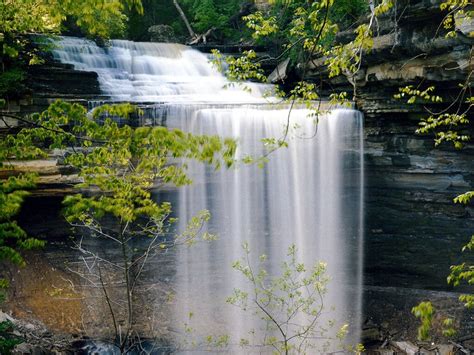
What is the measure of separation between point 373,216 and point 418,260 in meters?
2.05

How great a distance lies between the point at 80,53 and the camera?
15.6 meters

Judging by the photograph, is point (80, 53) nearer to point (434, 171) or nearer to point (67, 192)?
point (67, 192)

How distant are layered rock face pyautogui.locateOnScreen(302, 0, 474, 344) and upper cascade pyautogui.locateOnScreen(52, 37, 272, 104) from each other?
370 centimetres

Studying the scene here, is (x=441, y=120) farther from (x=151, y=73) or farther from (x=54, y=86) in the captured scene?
(x=151, y=73)

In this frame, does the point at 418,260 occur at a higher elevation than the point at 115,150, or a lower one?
lower

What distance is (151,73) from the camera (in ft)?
55.0

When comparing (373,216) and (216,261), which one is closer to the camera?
(216,261)

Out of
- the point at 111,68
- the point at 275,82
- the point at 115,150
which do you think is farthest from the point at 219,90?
the point at 115,150

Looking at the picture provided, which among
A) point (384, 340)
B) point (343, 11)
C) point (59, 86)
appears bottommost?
point (384, 340)

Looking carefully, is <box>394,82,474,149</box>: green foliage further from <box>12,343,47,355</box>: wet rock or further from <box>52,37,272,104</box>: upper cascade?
<box>12,343,47,355</box>: wet rock

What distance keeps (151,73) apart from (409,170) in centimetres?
982

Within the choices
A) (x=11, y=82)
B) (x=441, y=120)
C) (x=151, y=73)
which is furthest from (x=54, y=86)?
(x=441, y=120)

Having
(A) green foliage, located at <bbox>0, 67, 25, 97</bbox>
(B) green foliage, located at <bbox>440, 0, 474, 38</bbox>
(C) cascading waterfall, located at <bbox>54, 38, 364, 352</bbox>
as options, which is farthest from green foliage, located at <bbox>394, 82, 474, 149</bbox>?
(A) green foliage, located at <bbox>0, 67, 25, 97</bbox>

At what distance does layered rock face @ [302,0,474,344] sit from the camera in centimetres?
1106
